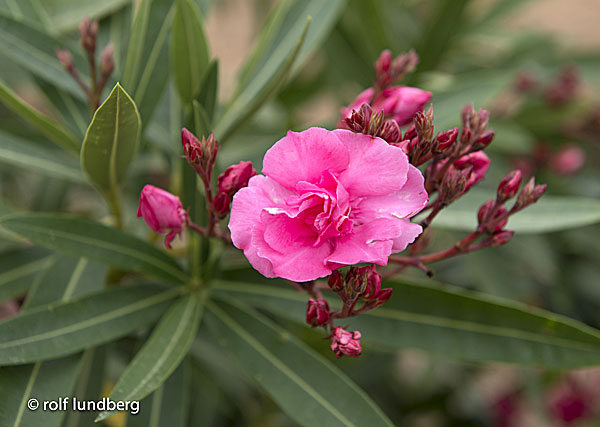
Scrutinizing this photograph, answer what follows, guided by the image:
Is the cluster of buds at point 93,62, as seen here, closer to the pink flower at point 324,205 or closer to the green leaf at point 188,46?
the green leaf at point 188,46

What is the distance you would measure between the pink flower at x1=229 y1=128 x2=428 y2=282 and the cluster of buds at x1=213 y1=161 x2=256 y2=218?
0.16 feet

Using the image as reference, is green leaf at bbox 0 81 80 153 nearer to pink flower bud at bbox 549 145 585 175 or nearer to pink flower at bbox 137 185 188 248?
pink flower at bbox 137 185 188 248

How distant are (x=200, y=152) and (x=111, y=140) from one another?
142mm

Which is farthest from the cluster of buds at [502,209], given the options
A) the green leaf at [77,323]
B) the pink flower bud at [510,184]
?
the green leaf at [77,323]

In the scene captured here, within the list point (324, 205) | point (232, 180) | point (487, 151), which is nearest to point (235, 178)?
point (232, 180)

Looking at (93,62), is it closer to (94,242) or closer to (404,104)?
(94,242)

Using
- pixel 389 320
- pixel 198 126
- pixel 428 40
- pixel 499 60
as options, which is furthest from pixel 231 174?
pixel 499 60

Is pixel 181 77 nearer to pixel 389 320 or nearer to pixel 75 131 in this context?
pixel 75 131

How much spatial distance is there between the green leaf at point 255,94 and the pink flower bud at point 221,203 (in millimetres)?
208

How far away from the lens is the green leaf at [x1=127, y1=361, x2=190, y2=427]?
769mm

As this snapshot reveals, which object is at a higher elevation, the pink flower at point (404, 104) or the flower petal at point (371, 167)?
the pink flower at point (404, 104)

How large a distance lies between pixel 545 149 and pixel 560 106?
0.38 feet

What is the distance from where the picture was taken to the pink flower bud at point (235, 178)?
0.57 metres

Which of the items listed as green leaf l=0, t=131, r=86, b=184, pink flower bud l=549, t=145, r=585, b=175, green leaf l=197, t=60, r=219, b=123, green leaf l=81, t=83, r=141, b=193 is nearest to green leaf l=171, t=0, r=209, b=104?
green leaf l=197, t=60, r=219, b=123
